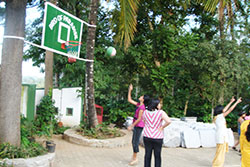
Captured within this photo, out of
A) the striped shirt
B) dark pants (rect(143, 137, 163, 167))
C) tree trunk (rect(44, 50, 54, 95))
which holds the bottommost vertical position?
dark pants (rect(143, 137, 163, 167))

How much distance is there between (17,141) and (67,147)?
2675 millimetres

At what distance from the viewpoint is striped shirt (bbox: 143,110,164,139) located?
14.9 ft

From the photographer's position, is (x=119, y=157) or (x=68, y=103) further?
(x=68, y=103)

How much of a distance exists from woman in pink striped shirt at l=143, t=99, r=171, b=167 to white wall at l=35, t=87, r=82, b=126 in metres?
6.73

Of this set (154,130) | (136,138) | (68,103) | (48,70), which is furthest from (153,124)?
(68,103)

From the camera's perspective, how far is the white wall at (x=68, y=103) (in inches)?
432

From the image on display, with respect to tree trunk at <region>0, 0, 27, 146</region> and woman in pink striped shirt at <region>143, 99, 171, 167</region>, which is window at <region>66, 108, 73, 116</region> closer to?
tree trunk at <region>0, 0, 27, 146</region>

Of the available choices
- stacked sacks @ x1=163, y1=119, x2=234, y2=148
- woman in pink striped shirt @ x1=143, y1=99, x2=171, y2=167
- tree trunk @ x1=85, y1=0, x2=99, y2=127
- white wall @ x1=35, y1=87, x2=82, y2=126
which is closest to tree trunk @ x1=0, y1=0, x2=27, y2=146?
woman in pink striped shirt @ x1=143, y1=99, x2=171, y2=167

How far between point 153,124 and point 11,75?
10.1 ft

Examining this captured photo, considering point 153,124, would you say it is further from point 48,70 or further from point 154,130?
point 48,70

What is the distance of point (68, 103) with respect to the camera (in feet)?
37.0

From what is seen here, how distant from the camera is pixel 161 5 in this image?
12.5 m

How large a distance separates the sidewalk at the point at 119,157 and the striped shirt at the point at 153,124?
1734 millimetres

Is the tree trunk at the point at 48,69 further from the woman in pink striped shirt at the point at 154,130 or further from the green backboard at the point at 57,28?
the woman in pink striped shirt at the point at 154,130
